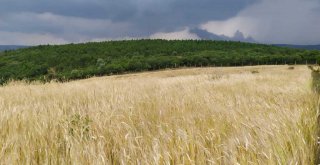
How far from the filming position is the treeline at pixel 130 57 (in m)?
101

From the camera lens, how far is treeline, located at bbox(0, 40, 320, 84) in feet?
332

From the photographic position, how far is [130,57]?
134750 mm

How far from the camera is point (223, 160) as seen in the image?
83.7 inches

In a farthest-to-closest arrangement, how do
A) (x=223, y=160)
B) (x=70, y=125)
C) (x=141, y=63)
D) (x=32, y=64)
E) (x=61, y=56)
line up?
(x=61, y=56) → (x=32, y=64) → (x=141, y=63) → (x=70, y=125) → (x=223, y=160)

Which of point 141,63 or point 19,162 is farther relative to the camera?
point 141,63

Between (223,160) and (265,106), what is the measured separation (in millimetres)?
2648

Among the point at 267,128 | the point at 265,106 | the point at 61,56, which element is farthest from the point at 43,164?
the point at 61,56

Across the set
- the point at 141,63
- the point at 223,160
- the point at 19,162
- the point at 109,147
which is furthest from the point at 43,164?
the point at 141,63

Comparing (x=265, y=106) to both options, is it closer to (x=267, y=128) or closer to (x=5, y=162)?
(x=267, y=128)

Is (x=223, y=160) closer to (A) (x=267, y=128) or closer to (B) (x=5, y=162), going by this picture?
(A) (x=267, y=128)

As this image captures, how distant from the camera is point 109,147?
267cm

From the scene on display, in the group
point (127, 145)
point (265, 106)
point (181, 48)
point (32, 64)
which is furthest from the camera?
point (181, 48)

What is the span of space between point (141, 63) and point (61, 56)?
56203 mm

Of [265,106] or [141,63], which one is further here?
[141,63]
